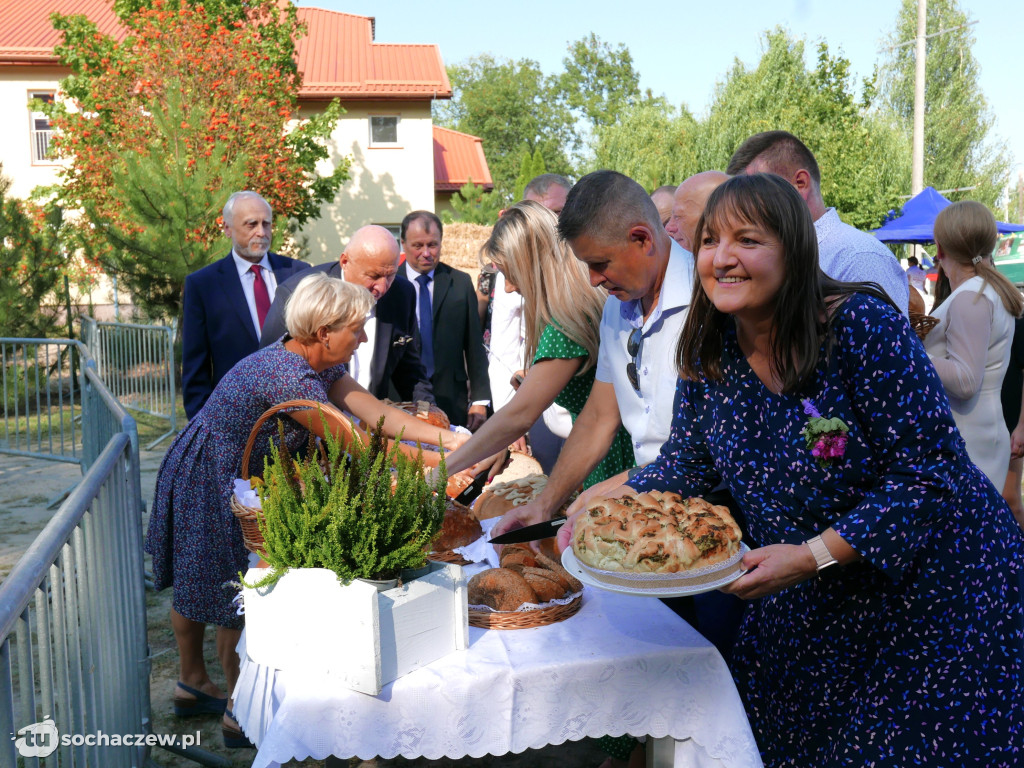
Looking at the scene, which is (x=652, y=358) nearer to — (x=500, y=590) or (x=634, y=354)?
(x=634, y=354)

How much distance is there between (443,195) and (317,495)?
3130 centimetres

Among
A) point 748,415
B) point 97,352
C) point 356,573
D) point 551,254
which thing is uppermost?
point 551,254

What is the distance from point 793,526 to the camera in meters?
2.15

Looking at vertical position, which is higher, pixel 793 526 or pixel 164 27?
pixel 164 27

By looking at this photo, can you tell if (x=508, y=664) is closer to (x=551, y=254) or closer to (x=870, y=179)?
(x=551, y=254)

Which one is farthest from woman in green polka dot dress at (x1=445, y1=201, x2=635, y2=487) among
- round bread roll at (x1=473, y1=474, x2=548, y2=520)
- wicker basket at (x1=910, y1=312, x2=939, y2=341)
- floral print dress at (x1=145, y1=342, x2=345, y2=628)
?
wicker basket at (x1=910, y1=312, x2=939, y2=341)

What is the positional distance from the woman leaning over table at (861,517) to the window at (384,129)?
2512cm

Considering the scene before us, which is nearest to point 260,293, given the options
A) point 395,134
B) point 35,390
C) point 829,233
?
point 829,233

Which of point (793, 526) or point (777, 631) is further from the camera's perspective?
point (777, 631)

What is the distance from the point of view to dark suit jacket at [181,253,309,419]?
17.3 ft

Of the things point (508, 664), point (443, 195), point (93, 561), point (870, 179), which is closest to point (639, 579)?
point (508, 664)

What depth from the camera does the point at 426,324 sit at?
6.90 m

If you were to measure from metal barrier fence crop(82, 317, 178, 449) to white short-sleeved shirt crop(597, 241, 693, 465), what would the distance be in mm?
8733

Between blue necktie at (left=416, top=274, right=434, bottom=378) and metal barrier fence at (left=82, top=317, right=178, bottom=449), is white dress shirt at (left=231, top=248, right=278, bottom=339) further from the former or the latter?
metal barrier fence at (left=82, top=317, right=178, bottom=449)
